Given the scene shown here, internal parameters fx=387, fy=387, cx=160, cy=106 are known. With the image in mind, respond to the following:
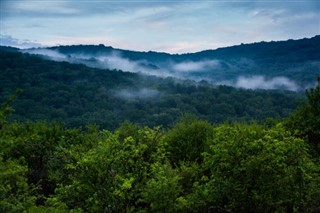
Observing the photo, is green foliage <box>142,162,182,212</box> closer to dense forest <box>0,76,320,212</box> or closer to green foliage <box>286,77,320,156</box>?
dense forest <box>0,76,320,212</box>

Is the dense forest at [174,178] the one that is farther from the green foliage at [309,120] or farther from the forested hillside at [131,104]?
the forested hillside at [131,104]

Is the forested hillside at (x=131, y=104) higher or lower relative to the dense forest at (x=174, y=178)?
lower

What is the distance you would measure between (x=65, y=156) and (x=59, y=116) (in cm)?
13326

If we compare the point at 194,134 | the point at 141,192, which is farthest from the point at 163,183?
the point at 194,134

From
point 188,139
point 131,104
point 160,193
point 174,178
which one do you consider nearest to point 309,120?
point 188,139

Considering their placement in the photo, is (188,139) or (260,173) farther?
(188,139)

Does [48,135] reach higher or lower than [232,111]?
higher

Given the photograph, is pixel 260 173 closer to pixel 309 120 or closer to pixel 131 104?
pixel 309 120

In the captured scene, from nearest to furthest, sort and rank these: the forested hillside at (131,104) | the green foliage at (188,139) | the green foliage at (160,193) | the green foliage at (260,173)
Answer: the green foliage at (160,193) → the green foliage at (260,173) → the green foliage at (188,139) → the forested hillside at (131,104)

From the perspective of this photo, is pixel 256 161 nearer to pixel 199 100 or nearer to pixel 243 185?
pixel 243 185

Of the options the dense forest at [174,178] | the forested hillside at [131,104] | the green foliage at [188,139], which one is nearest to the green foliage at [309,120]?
the green foliage at [188,139]

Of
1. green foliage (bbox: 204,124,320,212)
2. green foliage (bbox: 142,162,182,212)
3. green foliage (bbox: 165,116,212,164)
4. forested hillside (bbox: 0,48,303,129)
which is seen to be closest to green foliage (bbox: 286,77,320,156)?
green foliage (bbox: 165,116,212,164)

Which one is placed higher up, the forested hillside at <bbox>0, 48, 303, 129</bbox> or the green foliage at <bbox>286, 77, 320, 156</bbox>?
the green foliage at <bbox>286, 77, 320, 156</bbox>

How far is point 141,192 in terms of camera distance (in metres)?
14.6
